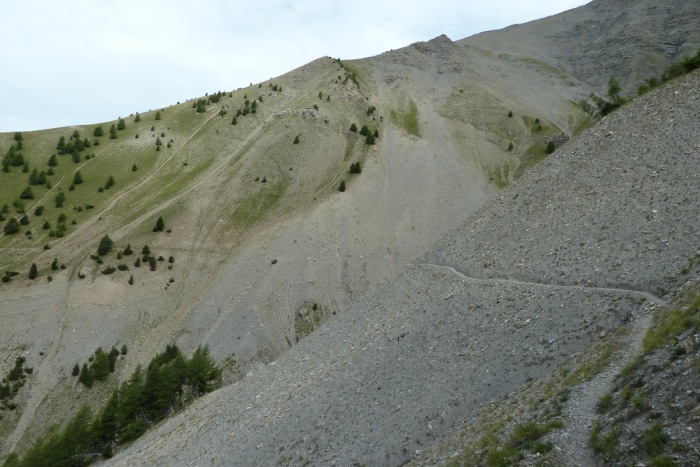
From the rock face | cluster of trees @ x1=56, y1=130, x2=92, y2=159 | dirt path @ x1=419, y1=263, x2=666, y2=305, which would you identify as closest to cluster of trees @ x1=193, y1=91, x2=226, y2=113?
cluster of trees @ x1=56, y1=130, x2=92, y2=159

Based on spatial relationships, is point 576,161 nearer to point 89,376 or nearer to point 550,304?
point 550,304

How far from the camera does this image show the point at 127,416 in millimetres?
51438

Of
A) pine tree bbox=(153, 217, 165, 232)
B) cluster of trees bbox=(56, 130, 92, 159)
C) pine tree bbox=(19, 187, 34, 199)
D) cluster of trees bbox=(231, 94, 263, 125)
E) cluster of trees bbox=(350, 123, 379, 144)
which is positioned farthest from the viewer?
cluster of trees bbox=(231, 94, 263, 125)

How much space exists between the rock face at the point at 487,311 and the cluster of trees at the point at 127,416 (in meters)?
A: 9.03

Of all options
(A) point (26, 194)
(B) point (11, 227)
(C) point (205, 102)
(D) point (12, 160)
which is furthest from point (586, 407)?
(C) point (205, 102)

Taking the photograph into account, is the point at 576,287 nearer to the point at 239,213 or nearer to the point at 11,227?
the point at 239,213

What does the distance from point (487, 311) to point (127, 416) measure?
3983 centimetres

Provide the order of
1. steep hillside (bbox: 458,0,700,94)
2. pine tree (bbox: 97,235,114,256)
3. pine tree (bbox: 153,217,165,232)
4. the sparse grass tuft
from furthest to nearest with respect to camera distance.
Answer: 1. steep hillside (bbox: 458,0,700,94)
2. the sparse grass tuft
3. pine tree (bbox: 153,217,165,232)
4. pine tree (bbox: 97,235,114,256)

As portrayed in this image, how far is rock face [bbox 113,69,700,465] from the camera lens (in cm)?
2211

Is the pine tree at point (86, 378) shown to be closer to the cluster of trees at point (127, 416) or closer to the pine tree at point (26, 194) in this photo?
the cluster of trees at point (127, 416)

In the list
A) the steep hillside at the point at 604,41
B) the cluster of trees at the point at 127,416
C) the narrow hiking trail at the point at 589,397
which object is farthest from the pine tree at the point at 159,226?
the steep hillside at the point at 604,41

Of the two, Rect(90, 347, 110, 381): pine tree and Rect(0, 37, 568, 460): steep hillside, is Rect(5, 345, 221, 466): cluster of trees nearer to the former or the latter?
Rect(0, 37, 568, 460): steep hillside

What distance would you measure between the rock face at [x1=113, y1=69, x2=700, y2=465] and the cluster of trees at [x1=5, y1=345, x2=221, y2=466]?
9.03m

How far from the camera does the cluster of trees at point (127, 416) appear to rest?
48.8 m
